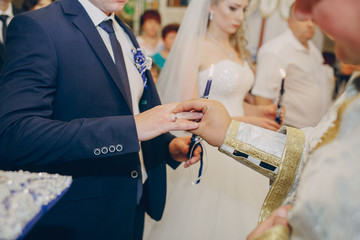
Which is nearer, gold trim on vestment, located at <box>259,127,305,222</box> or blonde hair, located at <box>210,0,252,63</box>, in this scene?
gold trim on vestment, located at <box>259,127,305,222</box>

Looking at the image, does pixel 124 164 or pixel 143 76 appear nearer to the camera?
pixel 124 164

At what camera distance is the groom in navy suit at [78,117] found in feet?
3.61

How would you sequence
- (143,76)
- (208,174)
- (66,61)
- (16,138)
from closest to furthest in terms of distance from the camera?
(16,138)
(66,61)
(143,76)
(208,174)

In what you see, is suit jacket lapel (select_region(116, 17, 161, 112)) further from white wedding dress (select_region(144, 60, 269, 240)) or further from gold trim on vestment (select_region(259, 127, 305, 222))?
gold trim on vestment (select_region(259, 127, 305, 222))

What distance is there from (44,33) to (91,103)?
33 cm

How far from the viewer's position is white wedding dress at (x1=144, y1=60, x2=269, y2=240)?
192 centimetres

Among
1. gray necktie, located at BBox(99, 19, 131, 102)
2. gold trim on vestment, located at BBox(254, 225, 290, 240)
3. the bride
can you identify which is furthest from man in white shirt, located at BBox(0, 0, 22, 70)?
gold trim on vestment, located at BBox(254, 225, 290, 240)

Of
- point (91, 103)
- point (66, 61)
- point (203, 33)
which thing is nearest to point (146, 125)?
point (91, 103)

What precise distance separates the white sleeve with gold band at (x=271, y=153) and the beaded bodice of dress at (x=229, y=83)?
1.27 meters

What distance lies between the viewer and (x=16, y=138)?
109 cm

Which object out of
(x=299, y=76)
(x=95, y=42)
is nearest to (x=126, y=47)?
(x=95, y=42)

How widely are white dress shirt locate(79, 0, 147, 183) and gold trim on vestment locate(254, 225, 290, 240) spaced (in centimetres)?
100

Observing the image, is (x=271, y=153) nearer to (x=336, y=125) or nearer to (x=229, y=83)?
(x=336, y=125)

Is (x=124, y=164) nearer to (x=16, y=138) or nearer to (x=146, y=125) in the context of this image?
(x=146, y=125)
